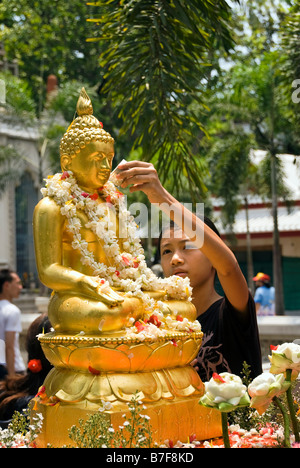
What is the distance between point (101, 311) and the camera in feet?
6.40

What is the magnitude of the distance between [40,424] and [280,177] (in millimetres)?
10961

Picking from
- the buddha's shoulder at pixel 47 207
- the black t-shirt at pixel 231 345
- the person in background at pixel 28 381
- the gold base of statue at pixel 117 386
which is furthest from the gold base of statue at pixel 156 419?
the person in background at pixel 28 381

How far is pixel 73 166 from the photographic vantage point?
2.26 metres

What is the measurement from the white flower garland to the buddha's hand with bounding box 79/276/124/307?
8 cm

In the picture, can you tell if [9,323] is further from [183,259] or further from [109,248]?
[109,248]

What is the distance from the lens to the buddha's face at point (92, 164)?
2.23 metres

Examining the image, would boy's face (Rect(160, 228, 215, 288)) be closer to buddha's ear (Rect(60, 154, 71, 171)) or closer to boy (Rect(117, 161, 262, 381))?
boy (Rect(117, 161, 262, 381))

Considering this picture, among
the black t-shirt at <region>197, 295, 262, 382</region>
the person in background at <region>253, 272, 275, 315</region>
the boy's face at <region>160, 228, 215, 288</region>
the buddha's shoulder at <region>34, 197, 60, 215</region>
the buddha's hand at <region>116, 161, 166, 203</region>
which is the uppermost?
the buddha's hand at <region>116, 161, 166, 203</region>

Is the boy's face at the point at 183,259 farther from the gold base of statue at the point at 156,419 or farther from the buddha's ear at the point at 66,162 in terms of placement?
the gold base of statue at the point at 156,419

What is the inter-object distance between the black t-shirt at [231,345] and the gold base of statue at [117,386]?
1.43 ft

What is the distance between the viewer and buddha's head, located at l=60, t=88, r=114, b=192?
2227 millimetres

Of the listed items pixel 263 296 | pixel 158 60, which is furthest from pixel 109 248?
pixel 263 296

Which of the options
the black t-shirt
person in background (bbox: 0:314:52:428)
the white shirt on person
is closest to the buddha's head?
the black t-shirt

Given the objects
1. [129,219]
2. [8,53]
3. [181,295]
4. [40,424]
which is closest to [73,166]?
[129,219]
